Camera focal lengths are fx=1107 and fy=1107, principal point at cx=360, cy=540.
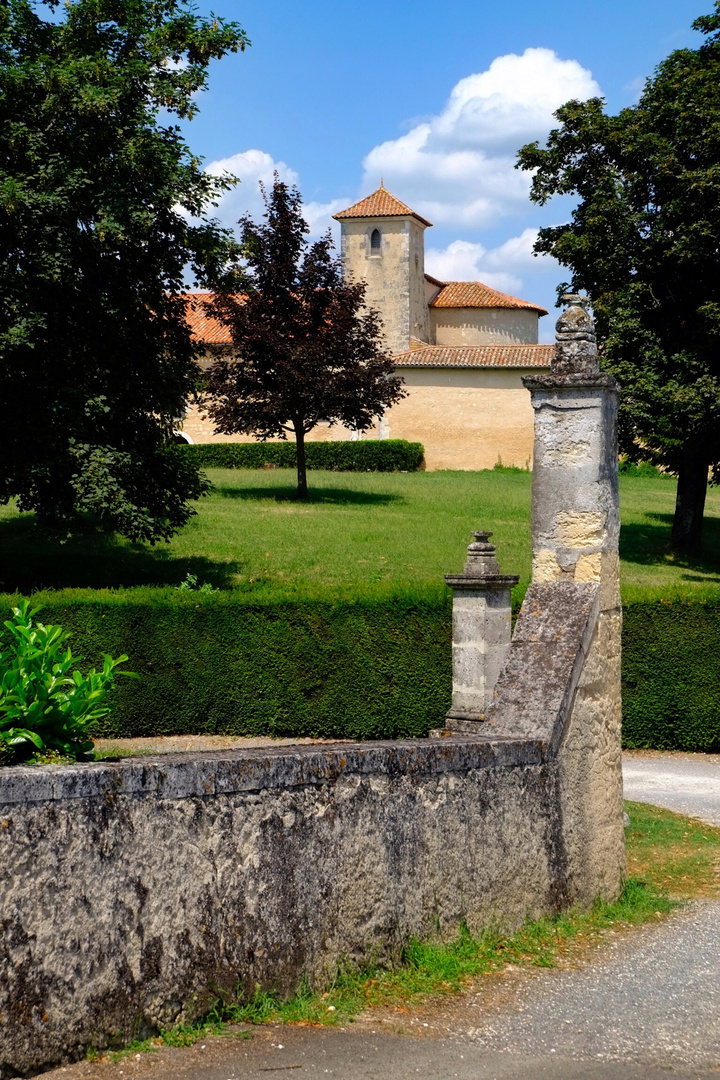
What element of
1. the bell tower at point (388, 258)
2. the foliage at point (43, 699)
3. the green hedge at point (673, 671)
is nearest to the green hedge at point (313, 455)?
the bell tower at point (388, 258)

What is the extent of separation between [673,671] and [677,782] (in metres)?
2.32

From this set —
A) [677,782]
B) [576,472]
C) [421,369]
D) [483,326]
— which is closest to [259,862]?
[576,472]

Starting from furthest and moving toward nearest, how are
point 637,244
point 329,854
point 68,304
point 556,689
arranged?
point 637,244
point 68,304
point 556,689
point 329,854

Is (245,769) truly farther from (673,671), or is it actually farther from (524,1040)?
(673,671)

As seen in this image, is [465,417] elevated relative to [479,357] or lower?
lower

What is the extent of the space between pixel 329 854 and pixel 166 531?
52.4ft

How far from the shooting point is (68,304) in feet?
60.9

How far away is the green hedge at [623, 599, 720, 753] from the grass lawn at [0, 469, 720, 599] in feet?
1.58

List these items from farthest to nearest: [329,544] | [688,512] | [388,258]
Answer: [388,258], [688,512], [329,544]

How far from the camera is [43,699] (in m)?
3.80

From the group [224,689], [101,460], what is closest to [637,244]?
[101,460]

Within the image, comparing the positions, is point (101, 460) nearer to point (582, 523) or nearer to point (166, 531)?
point (166, 531)

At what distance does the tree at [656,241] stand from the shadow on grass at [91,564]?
357 inches

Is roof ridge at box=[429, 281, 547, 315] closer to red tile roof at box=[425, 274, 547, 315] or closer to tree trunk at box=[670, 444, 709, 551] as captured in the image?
red tile roof at box=[425, 274, 547, 315]
